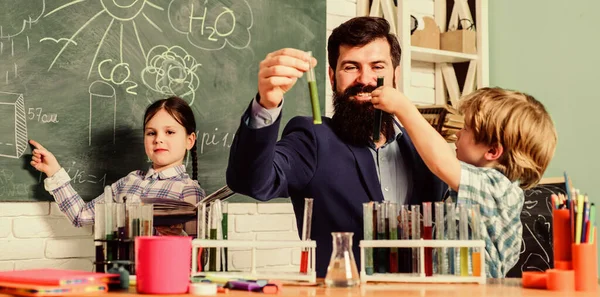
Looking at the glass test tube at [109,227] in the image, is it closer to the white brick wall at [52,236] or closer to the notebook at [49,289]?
the notebook at [49,289]

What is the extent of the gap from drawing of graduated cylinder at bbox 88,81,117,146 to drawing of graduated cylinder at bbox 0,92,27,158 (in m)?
0.26

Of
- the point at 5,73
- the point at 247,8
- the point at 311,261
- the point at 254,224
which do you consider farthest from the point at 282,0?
the point at 311,261

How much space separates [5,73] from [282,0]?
4.25 feet

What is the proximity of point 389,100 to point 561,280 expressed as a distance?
1.86 feet

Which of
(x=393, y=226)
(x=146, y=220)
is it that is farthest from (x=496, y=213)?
(x=146, y=220)

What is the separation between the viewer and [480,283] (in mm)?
1409

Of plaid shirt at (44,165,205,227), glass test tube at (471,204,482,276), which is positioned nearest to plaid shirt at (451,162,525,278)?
glass test tube at (471,204,482,276)

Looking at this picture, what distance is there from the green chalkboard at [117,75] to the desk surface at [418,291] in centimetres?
168

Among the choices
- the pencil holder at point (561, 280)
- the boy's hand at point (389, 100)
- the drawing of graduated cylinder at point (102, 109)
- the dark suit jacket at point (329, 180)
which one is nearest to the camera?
the pencil holder at point (561, 280)

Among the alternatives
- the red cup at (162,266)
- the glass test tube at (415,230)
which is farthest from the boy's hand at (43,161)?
the glass test tube at (415,230)

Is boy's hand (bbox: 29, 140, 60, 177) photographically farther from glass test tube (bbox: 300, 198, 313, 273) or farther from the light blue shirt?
glass test tube (bbox: 300, 198, 313, 273)

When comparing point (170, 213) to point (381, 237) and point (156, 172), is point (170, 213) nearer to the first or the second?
point (156, 172)

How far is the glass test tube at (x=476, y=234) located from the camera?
1413mm

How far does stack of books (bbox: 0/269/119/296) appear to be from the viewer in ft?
3.97
